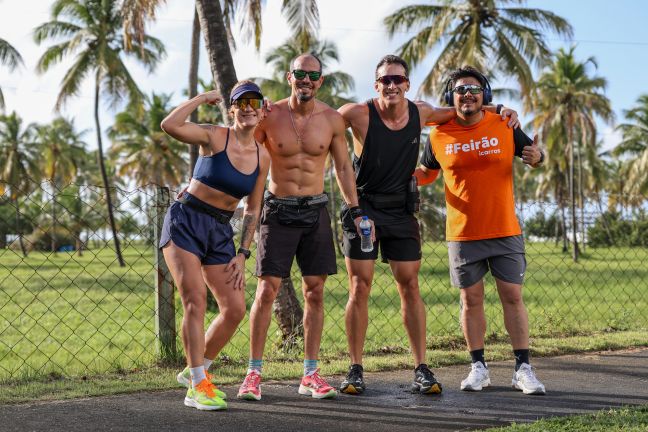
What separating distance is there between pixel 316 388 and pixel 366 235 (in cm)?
111

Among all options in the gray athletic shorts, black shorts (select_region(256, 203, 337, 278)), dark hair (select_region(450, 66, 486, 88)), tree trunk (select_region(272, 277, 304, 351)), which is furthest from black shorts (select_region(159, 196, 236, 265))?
tree trunk (select_region(272, 277, 304, 351))

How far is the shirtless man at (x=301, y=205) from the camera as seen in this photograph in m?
5.30

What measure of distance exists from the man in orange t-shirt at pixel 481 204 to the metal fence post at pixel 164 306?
2453mm

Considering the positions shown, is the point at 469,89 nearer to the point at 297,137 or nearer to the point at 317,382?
the point at 297,137

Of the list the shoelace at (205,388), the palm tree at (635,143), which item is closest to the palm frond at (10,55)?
the shoelace at (205,388)

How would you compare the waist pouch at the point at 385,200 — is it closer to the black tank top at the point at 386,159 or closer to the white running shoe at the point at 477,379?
the black tank top at the point at 386,159

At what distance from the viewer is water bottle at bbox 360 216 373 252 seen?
5.29 m

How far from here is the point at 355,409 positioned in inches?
191

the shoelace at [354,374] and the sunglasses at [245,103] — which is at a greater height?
the sunglasses at [245,103]

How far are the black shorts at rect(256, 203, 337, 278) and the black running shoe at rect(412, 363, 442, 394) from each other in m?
0.94

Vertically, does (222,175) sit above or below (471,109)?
below

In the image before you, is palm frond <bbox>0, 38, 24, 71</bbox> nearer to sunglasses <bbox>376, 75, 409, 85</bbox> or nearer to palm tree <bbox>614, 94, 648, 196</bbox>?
sunglasses <bbox>376, 75, 409, 85</bbox>

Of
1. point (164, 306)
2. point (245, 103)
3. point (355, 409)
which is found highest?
point (245, 103)

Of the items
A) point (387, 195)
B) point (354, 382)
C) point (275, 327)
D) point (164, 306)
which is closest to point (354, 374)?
point (354, 382)
